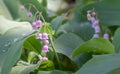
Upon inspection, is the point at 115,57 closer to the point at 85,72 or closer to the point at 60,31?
the point at 85,72

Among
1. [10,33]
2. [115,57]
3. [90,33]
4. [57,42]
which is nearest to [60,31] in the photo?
[90,33]

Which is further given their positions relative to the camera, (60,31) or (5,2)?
(5,2)

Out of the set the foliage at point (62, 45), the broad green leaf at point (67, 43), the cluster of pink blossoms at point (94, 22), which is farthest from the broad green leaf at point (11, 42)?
the cluster of pink blossoms at point (94, 22)

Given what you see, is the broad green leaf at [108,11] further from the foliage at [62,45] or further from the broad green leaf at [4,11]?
the broad green leaf at [4,11]

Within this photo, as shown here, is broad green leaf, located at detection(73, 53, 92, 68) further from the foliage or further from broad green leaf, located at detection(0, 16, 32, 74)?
broad green leaf, located at detection(0, 16, 32, 74)

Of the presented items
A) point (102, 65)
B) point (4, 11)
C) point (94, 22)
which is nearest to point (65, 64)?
point (94, 22)

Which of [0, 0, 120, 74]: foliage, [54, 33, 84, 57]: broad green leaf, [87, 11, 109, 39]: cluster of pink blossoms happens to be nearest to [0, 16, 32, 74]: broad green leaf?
[0, 0, 120, 74]: foliage

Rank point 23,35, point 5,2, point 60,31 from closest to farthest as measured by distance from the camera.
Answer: point 23,35 → point 60,31 → point 5,2

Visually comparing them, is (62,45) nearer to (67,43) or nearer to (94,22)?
(67,43)
